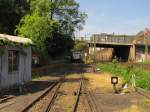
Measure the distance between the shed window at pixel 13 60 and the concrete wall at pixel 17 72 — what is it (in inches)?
10.6

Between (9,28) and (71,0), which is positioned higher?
(71,0)

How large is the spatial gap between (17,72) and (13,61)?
3.10 feet

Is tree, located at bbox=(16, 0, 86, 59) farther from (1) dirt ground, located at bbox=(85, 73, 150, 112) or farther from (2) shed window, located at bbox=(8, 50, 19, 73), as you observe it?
(1) dirt ground, located at bbox=(85, 73, 150, 112)

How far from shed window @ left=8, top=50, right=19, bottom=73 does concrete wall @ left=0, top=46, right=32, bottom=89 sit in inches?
10.6

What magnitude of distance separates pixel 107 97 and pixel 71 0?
43.9 metres

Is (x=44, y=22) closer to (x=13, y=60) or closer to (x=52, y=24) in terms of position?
(x=52, y=24)

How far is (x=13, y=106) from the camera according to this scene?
18.6m

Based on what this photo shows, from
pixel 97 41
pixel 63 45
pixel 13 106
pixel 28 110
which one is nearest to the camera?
pixel 28 110

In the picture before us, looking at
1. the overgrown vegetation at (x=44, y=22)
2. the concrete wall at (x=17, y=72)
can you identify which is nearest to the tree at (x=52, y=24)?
the overgrown vegetation at (x=44, y=22)

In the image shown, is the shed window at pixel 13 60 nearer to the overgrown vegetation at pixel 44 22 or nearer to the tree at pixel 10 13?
the overgrown vegetation at pixel 44 22

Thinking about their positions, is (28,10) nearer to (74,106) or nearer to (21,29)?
(21,29)

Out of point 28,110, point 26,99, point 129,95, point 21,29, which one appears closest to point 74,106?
point 28,110

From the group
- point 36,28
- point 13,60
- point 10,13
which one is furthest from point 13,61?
point 10,13

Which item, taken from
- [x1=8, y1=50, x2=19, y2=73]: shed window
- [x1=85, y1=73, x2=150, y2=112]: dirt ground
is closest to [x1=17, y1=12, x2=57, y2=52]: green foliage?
[x1=8, y1=50, x2=19, y2=73]: shed window
